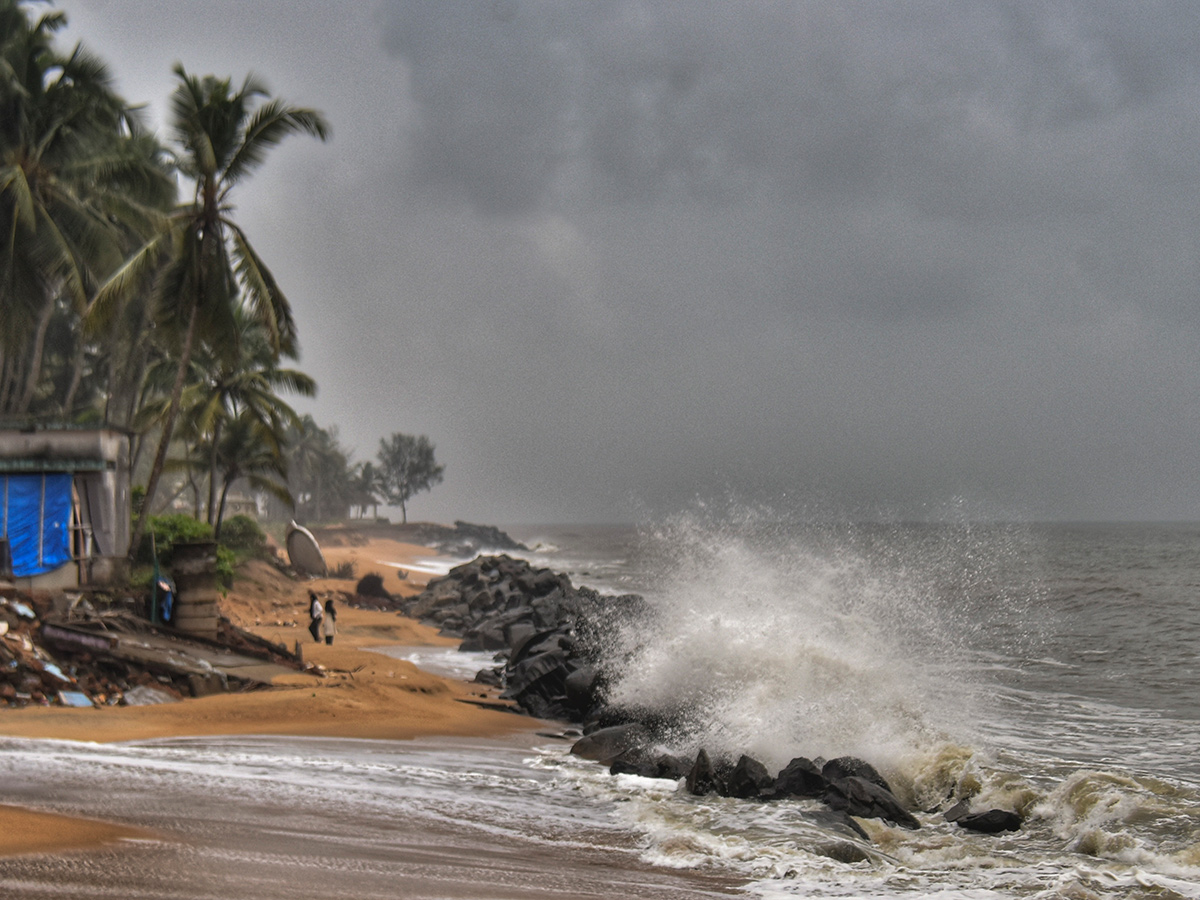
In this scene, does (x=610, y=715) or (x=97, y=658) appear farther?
(x=610, y=715)

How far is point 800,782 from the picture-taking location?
8.91m

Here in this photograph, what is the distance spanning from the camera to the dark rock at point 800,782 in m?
8.84

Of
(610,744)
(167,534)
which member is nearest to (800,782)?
(610,744)

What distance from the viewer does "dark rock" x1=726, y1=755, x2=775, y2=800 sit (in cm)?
878

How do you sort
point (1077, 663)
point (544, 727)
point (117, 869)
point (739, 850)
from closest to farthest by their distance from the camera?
1. point (117, 869)
2. point (739, 850)
3. point (544, 727)
4. point (1077, 663)

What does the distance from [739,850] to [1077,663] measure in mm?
15912

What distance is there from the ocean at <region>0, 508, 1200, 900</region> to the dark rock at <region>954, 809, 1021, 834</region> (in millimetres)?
171

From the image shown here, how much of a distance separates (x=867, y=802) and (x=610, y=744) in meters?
3.38

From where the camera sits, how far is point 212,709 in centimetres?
1120

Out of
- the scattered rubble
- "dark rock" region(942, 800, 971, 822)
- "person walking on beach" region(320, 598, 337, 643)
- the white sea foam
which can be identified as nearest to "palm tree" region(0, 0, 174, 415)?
"person walking on beach" region(320, 598, 337, 643)

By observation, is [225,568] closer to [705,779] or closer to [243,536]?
[243,536]

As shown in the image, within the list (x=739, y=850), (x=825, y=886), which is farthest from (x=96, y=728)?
(x=825, y=886)

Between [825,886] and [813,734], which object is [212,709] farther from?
[825,886]

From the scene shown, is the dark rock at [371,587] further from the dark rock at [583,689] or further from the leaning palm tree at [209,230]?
the dark rock at [583,689]
